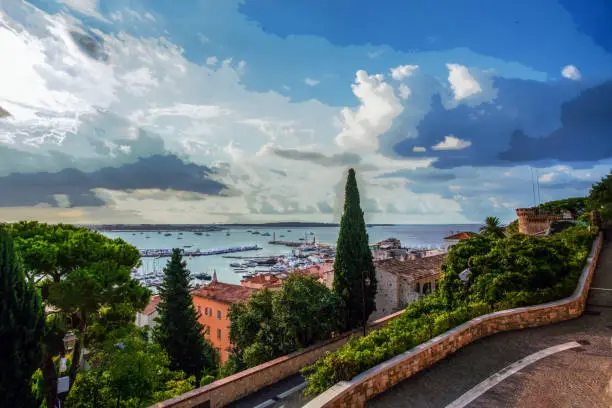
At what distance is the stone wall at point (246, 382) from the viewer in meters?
9.12

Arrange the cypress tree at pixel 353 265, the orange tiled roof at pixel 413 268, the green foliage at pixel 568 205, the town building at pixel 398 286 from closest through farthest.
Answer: the cypress tree at pixel 353 265 → the town building at pixel 398 286 → the orange tiled roof at pixel 413 268 → the green foliage at pixel 568 205

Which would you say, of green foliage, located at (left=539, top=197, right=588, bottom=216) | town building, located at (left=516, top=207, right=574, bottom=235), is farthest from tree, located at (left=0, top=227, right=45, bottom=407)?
green foliage, located at (left=539, top=197, right=588, bottom=216)

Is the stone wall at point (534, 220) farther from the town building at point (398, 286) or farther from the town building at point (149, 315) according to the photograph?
the town building at point (149, 315)

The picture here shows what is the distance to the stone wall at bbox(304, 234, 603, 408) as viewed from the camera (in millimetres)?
6031

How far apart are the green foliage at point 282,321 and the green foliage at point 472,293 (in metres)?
1.52

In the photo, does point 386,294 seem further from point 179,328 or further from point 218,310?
point 218,310

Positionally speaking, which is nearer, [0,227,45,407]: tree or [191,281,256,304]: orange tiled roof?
[0,227,45,407]: tree

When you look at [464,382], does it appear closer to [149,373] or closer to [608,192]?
[149,373]

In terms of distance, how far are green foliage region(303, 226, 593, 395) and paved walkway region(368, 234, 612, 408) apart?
705 millimetres

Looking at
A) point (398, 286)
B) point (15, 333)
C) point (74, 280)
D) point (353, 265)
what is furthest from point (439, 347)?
point (398, 286)

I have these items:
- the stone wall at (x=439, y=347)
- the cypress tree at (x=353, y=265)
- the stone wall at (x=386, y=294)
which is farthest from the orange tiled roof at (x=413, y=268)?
the stone wall at (x=439, y=347)

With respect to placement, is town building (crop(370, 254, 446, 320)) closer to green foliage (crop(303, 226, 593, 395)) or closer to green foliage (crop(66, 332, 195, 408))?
green foliage (crop(303, 226, 593, 395))

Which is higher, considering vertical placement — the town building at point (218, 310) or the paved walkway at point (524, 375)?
the paved walkway at point (524, 375)

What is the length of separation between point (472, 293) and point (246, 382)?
8579 mm
